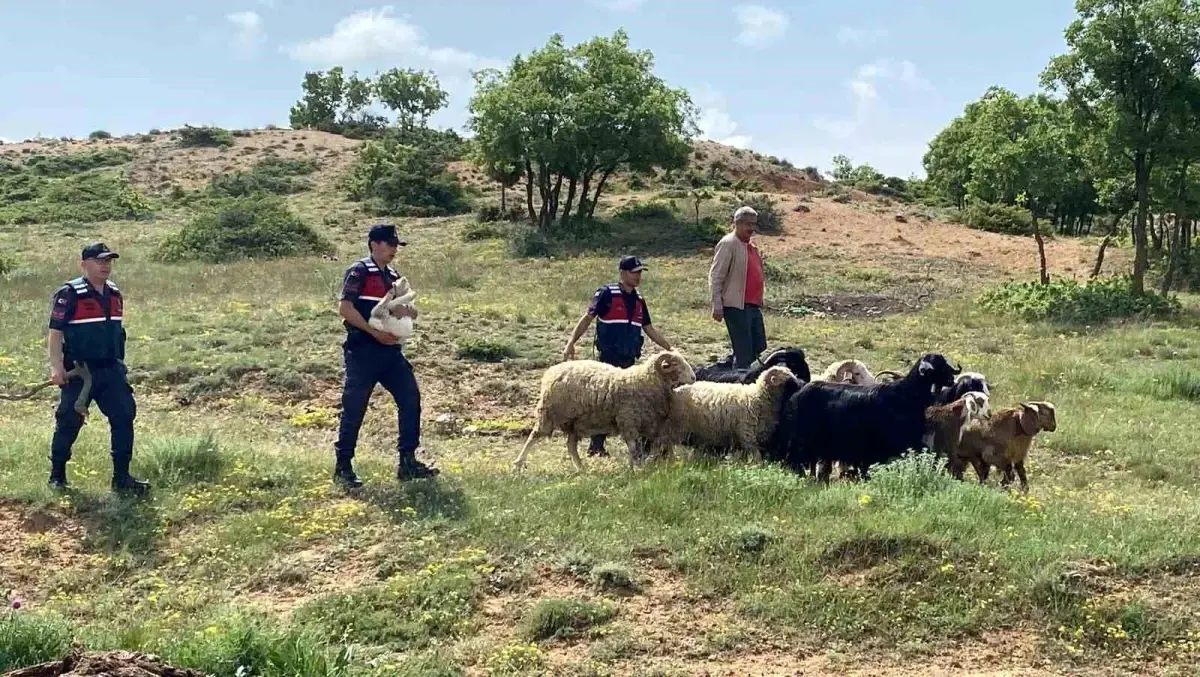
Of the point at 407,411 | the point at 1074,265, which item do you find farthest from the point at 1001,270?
the point at 407,411

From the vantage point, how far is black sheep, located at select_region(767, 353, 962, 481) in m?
8.02

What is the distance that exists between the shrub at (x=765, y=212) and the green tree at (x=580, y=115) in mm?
4243

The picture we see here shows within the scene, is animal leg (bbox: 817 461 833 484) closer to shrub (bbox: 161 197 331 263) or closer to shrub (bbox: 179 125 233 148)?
shrub (bbox: 161 197 331 263)

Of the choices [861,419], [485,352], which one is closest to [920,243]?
[485,352]

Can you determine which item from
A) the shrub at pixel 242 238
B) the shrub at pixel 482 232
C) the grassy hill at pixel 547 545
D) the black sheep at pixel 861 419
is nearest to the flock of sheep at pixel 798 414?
the black sheep at pixel 861 419

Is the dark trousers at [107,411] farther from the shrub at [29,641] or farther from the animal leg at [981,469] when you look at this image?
the animal leg at [981,469]

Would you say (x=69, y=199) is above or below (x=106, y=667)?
above

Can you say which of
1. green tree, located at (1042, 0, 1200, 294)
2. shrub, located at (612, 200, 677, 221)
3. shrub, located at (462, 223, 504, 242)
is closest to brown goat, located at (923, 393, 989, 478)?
green tree, located at (1042, 0, 1200, 294)

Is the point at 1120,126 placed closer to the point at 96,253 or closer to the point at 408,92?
the point at 96,253

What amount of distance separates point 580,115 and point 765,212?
9709 mm

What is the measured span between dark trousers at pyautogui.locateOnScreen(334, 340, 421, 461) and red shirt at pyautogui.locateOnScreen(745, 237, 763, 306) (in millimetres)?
3384

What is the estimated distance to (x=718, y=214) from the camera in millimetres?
42281

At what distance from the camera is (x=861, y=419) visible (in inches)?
317

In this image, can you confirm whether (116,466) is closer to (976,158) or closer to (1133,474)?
(1133,474)
